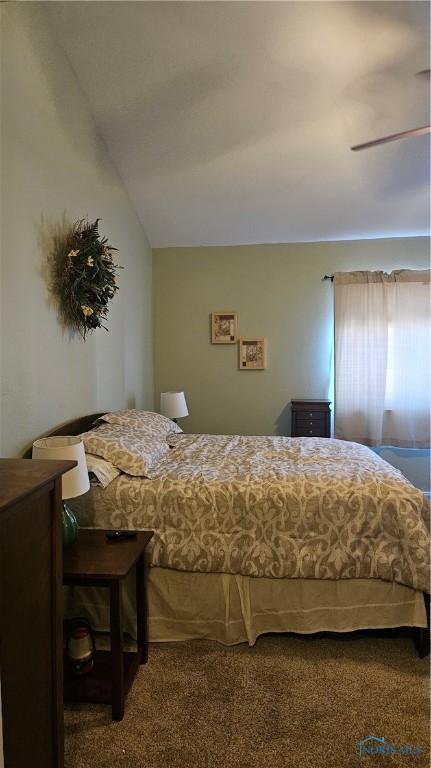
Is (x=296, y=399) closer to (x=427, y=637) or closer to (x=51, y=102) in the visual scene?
(x=427, y=637)

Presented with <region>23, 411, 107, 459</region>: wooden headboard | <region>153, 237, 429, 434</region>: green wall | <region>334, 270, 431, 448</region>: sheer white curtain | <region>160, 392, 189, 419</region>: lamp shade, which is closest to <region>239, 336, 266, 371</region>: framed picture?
<region>153, 237, 429, 434</region>: green wall

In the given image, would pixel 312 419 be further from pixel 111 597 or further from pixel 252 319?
pixel 111 597

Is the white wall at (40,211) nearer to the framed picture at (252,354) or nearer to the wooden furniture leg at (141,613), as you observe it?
the wooden furniture leg at (141,613)

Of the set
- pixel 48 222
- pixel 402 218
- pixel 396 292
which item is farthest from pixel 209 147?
pixel 396 292

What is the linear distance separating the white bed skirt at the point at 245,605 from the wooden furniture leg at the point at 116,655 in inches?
17.6

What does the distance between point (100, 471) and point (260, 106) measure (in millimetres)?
2422

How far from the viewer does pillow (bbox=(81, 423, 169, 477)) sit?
7.02ft

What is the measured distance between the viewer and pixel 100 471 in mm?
2031

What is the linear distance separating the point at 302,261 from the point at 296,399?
4.54ft

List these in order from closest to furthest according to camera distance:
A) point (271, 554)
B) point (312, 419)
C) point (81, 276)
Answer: point (271, 554) < point (81, 276) < point (312, 419)

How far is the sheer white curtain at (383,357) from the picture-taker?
4016 millimetres

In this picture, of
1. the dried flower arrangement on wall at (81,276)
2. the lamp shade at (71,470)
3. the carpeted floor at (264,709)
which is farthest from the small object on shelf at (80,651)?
the dried flower arrangement on wall at (81,276)

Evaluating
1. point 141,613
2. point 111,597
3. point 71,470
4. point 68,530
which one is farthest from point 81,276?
point 141,613

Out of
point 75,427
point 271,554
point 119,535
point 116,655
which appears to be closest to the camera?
point 116,655
